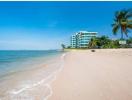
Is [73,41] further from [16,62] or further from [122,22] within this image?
[16,62]

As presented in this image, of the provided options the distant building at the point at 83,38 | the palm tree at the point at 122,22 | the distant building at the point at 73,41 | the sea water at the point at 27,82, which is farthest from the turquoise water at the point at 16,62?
the distant building at the point at 73,41

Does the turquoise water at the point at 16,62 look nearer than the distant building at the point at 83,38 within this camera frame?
Yes

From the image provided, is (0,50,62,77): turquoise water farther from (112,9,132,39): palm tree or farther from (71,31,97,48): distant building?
(71,31,97,48): distant building

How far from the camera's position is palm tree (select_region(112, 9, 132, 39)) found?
50972 mm

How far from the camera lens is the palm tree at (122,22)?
50972 millimetres

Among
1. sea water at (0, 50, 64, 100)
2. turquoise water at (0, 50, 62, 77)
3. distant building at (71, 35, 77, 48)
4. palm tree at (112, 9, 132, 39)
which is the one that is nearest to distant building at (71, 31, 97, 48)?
distant building at (71, 35, 77, 48)

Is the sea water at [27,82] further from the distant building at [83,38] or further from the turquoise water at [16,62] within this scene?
the distant building at [83,38]

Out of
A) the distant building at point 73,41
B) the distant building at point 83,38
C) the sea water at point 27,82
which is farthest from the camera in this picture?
the distant building at point 73,41

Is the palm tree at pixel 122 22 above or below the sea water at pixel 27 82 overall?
above

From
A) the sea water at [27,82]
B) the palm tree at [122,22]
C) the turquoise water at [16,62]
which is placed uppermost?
the palm tree at [122,22]

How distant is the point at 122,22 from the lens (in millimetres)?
51312

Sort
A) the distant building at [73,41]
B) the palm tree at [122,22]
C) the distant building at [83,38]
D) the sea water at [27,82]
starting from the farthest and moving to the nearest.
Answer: the distant building at [73,41] → the distant building at [83,38] → the palm tree at [122,22] → the sea water at [27,82]

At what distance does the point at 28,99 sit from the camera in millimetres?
4453

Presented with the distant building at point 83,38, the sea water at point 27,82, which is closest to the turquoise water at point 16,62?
the sea water at point 27,82
